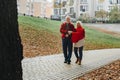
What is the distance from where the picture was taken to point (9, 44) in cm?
582

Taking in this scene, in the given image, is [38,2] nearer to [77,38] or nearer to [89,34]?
[89,34]

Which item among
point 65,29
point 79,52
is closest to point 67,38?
point 65,29

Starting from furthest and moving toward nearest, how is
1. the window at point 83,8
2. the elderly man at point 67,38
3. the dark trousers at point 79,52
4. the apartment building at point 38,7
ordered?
1. the apartment building at point 38,7
2. the window at point 83,8
3. the dark trousers at point 79,52
4. the elderly man at point 67,38

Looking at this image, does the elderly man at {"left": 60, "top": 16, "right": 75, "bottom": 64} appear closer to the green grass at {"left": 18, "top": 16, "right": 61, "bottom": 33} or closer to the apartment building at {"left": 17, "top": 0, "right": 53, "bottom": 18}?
the green grass at {"left": 18, "top": 16, "right": 61, "bottom": 33}

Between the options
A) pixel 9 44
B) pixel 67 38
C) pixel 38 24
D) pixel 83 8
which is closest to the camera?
pixel 9 44

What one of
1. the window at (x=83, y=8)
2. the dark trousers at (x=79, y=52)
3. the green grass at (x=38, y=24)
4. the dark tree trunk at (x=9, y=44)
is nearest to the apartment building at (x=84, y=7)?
the window at (x=83, y=8)

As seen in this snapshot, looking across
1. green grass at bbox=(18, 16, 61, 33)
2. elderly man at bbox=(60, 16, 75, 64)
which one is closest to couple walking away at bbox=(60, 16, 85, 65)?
elderly man at bbox=(60, 16, 75, 64)

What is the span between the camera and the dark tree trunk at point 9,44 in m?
5.75

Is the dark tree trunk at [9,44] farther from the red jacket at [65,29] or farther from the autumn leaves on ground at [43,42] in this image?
Result: the autumn leaves on ground at [43,42]

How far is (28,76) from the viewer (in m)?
12.9

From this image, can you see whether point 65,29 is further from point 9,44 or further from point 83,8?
point 83,8

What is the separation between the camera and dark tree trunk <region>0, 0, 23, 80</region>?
226 inches

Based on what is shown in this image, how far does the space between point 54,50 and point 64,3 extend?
6204cm

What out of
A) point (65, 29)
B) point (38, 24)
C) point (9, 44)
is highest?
point (9, 44)
